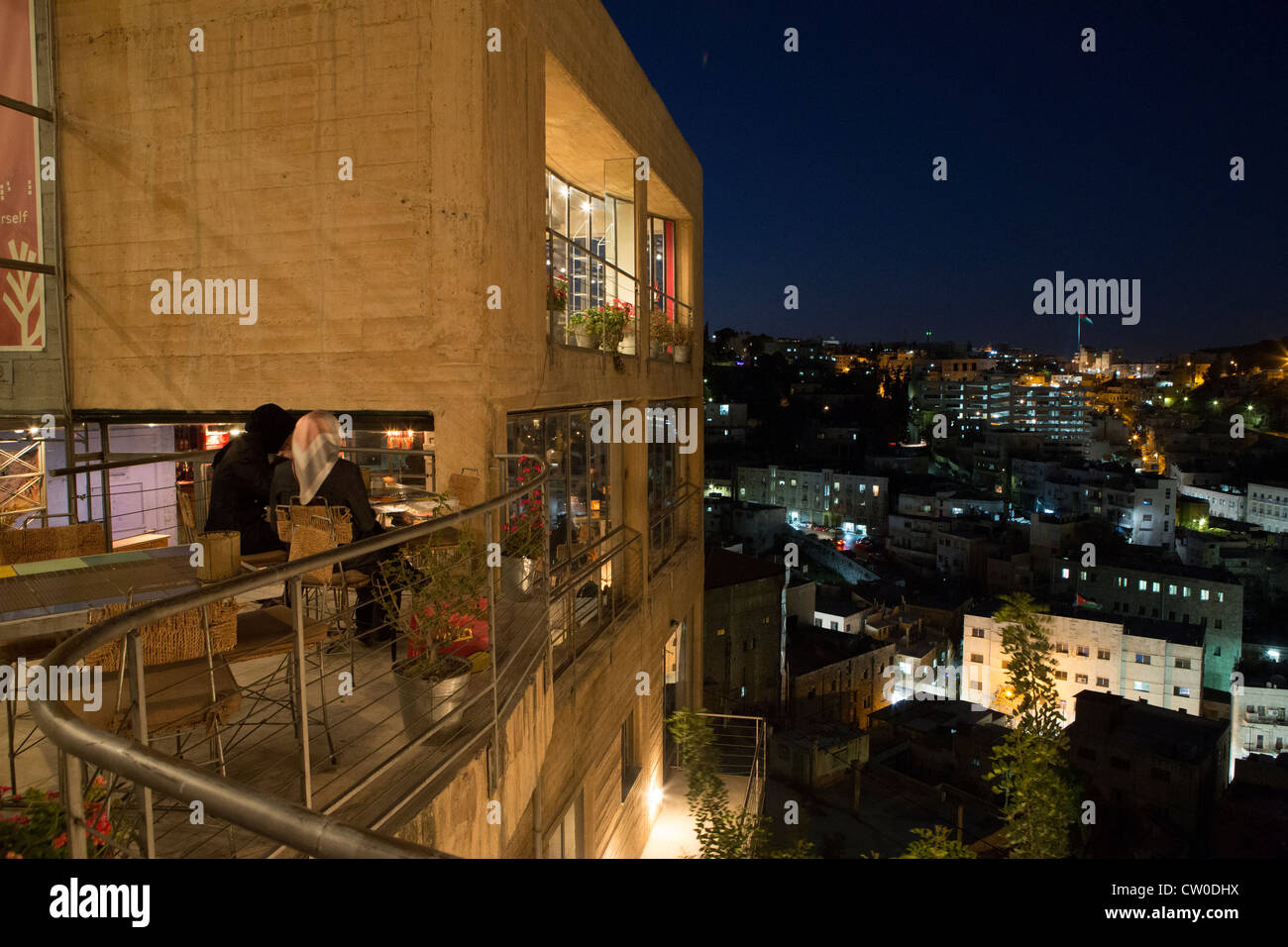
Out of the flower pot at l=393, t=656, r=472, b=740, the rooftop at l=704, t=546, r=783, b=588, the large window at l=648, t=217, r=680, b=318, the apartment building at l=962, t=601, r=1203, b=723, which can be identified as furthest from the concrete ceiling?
the apartment building at l=962, t=601, r=1203, b=723

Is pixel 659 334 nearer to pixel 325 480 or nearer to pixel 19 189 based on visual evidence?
pixel 325 480

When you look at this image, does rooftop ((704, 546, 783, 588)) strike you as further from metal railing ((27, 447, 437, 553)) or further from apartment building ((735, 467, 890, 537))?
apartment building ((735, 467, 890, 537))

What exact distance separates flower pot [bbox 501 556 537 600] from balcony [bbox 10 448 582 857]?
0.10m

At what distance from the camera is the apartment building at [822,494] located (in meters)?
73.9

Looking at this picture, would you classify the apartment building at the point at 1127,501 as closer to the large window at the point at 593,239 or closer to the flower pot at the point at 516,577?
the large window at the point at 593,239

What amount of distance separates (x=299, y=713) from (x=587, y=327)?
7.11m

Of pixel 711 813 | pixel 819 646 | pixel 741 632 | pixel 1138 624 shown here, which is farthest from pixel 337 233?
pixel 1138 624

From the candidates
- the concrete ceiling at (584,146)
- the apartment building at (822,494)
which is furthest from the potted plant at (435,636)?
the apartment building at (822,494)

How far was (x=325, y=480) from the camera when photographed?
5316 mm

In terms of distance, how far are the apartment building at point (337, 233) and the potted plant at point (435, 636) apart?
0.72 meters

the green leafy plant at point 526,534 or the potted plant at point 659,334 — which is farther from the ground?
the potted plant at point 659,334

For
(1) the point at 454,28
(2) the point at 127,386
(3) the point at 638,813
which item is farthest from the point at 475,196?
(3) the point at 638,813

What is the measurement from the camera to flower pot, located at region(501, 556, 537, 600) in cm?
600
